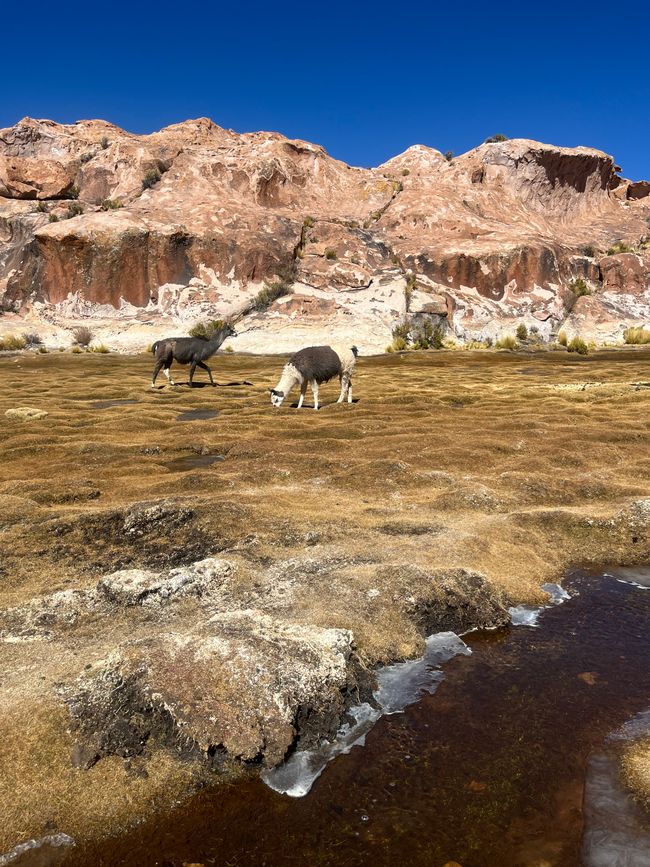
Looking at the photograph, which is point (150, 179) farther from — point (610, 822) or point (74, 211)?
point (610, 822)

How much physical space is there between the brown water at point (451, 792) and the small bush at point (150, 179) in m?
68.7

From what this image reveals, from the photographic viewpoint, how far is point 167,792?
4086 mm

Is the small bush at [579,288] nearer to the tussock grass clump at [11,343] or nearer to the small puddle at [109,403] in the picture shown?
the small puddle at [109,403]

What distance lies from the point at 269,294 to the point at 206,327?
6.86 metres

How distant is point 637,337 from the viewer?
1849 inches

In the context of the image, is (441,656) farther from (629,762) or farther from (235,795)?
(235,795)

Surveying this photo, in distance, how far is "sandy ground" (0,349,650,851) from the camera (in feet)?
14.7

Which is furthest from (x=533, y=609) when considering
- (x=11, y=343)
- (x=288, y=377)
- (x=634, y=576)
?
(x=11, y=343)

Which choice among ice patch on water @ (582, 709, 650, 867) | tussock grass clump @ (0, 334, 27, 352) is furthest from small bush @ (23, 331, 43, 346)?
ice patch on water @ (582, 709, 650, 867)

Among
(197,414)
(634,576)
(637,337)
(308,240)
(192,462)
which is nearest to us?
(634,576)

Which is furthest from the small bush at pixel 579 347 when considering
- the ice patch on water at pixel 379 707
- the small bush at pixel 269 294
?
the ice patch on water at pixel 379 707

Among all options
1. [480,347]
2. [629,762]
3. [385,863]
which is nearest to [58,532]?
[385,863]

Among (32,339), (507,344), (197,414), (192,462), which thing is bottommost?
(192,462)

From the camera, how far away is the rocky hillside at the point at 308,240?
51656 millimetres
